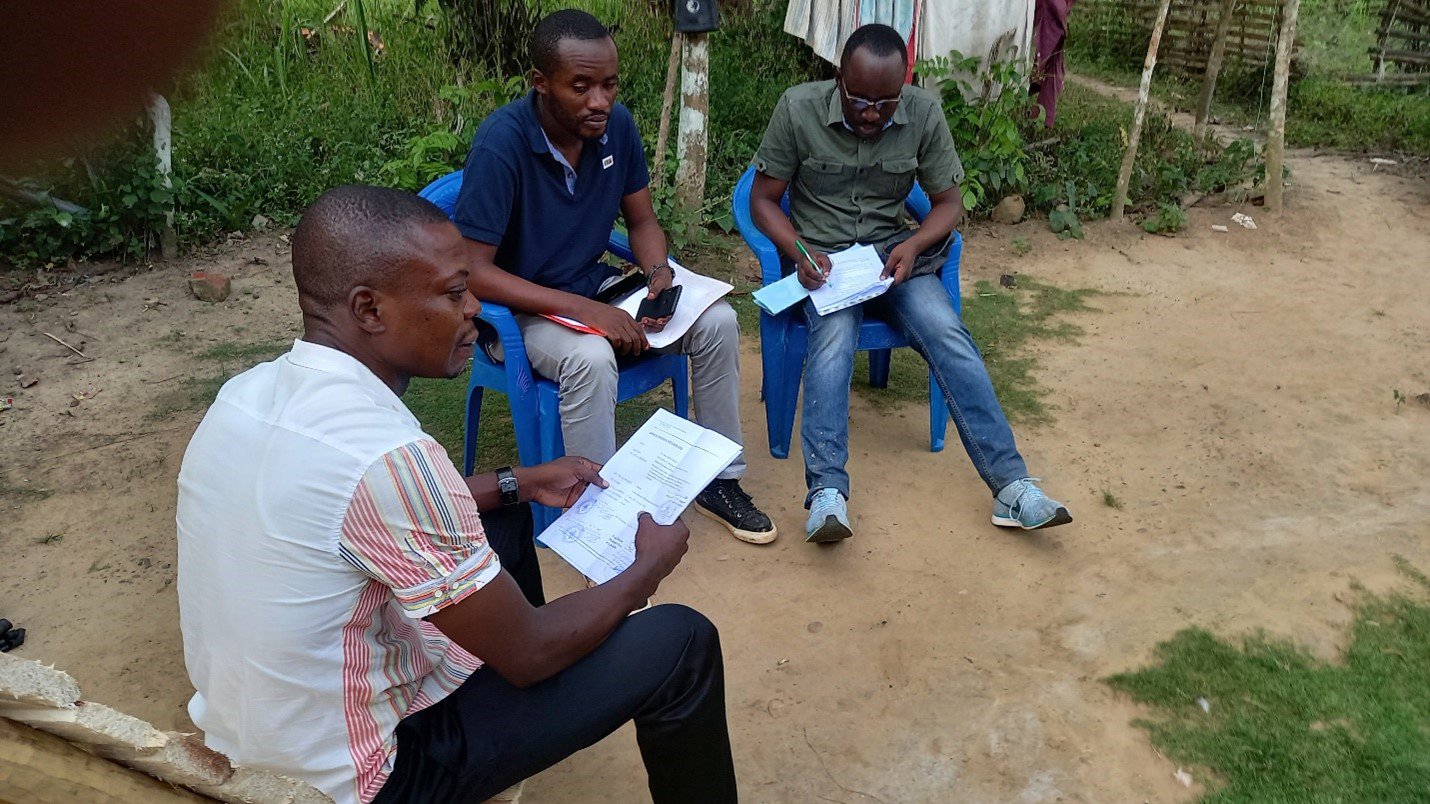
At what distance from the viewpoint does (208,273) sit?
190 inches

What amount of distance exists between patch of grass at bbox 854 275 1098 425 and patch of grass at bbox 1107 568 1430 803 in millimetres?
1366

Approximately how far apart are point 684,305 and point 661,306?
0.34 ft

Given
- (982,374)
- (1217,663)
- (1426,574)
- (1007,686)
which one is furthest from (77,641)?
(1426,574)

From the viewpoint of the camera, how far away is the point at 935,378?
3488mm

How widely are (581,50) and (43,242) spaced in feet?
10.8

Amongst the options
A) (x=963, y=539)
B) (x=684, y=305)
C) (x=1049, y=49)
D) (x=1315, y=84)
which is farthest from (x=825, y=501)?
(x=1315, y=84)

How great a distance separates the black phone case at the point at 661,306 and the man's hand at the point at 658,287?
12 mm

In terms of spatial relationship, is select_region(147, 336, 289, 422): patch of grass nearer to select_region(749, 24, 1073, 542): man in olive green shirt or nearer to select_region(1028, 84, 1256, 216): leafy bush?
select_region(749, 24, 1073, 542): man in olive green shirt

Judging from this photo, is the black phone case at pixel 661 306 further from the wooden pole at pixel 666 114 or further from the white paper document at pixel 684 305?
the wooden pole at pixel 666 114

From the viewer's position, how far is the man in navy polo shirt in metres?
2.99

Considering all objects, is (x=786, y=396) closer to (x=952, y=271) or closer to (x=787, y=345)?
(x=787, y=345)

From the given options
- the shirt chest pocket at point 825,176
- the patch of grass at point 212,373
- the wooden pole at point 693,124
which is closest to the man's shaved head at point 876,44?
the shirt chest pocket at point 825,176

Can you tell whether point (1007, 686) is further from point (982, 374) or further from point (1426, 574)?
point (1426, 574)

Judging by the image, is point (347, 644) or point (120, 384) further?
point (120, 384)
